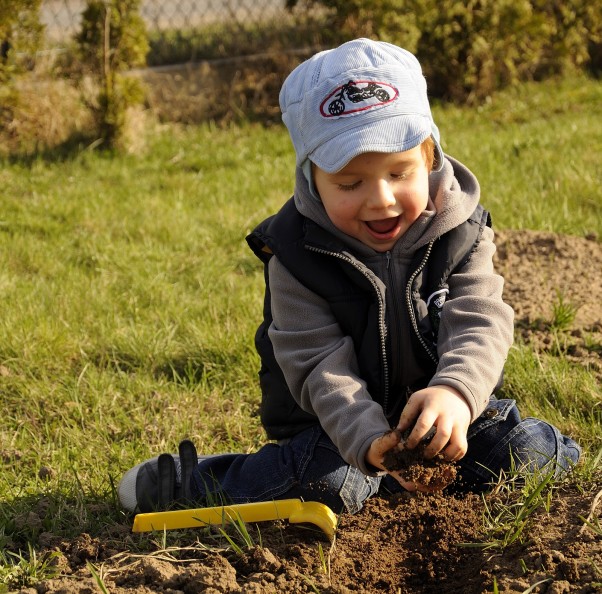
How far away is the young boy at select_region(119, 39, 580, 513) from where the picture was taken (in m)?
2.47

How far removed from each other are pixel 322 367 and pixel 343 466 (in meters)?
0.34

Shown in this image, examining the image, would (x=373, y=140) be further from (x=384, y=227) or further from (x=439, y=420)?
(x=439, y=420)

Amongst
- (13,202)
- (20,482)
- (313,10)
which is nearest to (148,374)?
(20,482)

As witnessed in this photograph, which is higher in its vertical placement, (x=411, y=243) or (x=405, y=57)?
(x=405, y=57)

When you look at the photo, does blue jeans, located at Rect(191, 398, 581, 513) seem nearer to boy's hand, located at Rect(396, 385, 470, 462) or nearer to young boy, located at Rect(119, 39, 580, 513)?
young boy, located at Rect(119, 39, 580, 513)

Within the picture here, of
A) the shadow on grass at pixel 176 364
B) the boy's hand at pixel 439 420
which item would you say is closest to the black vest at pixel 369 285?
the boy's hand at pixel 439 420

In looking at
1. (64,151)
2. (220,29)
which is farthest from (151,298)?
(220,29)

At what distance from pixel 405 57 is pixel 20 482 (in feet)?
5.65

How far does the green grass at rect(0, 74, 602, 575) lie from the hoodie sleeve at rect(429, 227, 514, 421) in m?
0.59

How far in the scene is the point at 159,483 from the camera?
281cm

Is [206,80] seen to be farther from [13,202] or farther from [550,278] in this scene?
[550,278]

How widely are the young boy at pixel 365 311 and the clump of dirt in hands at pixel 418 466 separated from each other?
3 cm

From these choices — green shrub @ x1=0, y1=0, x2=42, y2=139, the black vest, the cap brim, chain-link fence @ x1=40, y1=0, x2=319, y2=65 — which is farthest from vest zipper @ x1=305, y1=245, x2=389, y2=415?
chain-link fence @ x1=40, y1=0, x2=319, y2=65

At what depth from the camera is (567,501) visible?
8.30 feet
